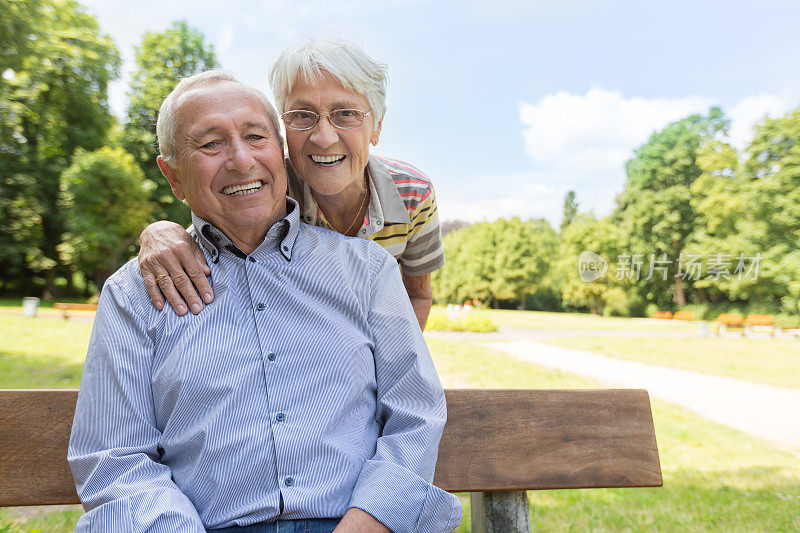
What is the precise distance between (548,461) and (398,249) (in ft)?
3.26

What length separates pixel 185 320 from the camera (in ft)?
5.63

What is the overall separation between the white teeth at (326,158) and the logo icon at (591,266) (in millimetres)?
40502

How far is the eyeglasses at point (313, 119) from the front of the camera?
202 centimetres

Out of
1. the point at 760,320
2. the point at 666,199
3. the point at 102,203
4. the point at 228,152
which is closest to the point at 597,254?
the point at 666,199

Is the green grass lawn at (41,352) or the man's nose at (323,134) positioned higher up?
the man's nose at (323,134)

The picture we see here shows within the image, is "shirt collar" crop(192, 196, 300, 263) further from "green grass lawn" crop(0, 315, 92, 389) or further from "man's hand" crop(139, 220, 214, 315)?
Result: "green grass lawn" crop(0, 315, 92, 389)

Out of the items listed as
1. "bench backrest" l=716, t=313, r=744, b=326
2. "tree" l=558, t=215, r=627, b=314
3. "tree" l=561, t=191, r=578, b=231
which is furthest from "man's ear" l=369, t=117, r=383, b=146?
"tree" l=561, t=191, r=578, b=231

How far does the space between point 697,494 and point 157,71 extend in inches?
1040

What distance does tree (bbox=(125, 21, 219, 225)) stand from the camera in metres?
26.0

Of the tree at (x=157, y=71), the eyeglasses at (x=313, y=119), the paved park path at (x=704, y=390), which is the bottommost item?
the paved park path at (x=704, y=390)

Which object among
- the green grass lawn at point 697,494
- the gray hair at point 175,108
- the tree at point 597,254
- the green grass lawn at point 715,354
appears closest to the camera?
the gray hair at point 175,108

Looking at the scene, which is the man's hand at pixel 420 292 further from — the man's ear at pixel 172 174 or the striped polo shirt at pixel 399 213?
the man's ear at pixel 172 174

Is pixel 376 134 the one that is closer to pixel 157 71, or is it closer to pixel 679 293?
pixel 157 71

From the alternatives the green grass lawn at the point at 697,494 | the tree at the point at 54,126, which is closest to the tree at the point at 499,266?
the tree at the point at 54,126
